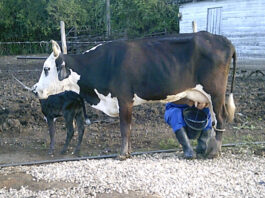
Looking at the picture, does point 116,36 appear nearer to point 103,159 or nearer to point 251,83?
point 251,83

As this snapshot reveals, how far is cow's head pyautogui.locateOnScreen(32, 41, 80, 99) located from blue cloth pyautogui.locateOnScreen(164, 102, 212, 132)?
5.16ft

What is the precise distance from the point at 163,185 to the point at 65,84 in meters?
2.47

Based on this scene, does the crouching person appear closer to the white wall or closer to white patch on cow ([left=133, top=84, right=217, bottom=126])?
white patch on cow ([left=133, top=84, right=217, bottom=126])

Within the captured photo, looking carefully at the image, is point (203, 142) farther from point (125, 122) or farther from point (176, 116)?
point (125, 122)

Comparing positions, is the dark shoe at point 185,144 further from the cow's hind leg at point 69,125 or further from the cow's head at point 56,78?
the cow's hind leg at point 69,125

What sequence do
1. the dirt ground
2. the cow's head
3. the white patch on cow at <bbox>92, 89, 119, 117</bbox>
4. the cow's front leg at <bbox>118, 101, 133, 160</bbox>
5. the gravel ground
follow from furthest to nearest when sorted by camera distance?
1. the dirt ground
2. the cow's head
3. the white patch on cow at <bbox>92, 89, 119, 117</bbox>
4. the cow's front leg at <bbox>118, 101, 133, 160</bbox>
5. the gravel ground

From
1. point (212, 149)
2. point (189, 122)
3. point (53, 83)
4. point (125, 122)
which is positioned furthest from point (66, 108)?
point (212, 149)

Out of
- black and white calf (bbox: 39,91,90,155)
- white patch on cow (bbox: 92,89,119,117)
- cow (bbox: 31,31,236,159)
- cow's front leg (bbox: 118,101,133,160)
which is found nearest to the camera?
cow (bbox: 31,31,236,159)

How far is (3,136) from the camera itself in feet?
24.3

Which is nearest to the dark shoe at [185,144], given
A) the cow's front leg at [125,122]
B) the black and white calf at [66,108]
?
the cow's front leg at [125,122]

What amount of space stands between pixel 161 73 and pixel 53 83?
1.77 meters

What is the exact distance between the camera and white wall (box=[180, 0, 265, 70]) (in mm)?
14867

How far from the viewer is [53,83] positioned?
5.74m

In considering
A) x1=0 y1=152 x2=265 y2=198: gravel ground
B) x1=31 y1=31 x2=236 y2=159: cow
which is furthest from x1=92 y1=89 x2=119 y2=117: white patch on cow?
x1=0 y1=152 x2=265 y2=198: gravel ground
